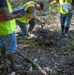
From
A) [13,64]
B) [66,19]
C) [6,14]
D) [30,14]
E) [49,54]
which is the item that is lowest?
[49,54]

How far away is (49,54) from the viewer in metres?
5.49

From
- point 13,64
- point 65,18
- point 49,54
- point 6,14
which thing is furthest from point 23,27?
point 6,14

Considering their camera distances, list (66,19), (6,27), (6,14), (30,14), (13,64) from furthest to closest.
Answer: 1. (66,19)
2. (30,14)
3. (13,64)
4. (6,27)
5. (6,14)

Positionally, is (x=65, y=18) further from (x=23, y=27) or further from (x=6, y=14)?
(x=6, y=14)

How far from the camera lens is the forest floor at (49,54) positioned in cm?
461

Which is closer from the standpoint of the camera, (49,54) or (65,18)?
(49,54)

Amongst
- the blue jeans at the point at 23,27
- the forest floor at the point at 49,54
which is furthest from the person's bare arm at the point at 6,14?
the blue jeans at the point at 23,27

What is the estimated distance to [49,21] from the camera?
27.2ft

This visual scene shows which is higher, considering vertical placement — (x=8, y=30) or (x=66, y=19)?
(x=8, y=30)

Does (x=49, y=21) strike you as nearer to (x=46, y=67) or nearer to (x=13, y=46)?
(x=46, y=67)

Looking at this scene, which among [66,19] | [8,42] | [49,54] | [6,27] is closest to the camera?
[6,27]

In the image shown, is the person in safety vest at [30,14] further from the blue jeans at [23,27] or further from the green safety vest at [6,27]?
the green safety vest at [6,27]

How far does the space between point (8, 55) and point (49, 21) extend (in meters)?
4.38

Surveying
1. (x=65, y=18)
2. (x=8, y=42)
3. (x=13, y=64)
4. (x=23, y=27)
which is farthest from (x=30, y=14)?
(x=8, y=42)
